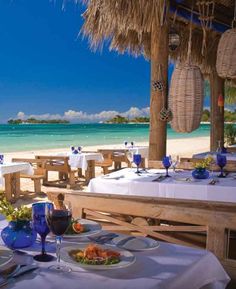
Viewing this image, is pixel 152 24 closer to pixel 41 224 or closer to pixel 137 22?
pixel 137 22

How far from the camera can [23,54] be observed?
54406 millimetres

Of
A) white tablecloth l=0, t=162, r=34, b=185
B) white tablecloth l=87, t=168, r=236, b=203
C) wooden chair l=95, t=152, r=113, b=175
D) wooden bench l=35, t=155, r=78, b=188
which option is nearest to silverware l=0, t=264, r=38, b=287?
white tablecloth l=87, t=168, r=236, b=203

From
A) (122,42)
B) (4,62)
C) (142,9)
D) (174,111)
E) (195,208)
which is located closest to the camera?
(195,208)

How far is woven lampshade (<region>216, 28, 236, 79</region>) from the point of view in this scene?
3.70 meters

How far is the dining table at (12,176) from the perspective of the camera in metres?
5.72

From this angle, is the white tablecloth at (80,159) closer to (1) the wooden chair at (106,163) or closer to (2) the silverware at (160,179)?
(1) the wooden chair at (106,163)

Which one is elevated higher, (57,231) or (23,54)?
(23,54)

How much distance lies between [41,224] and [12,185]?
15.6 feet

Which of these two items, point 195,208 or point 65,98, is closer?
point 195,208

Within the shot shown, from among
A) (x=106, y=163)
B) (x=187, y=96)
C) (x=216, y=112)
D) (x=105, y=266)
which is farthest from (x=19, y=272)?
(x=216, y=112)

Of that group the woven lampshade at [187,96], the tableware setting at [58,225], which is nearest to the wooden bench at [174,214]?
the tableware setting at [58,225]

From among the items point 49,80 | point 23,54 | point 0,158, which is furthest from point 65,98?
point 0,158

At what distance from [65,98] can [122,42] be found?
52.4m

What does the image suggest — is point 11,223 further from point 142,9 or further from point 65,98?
point 65,98
